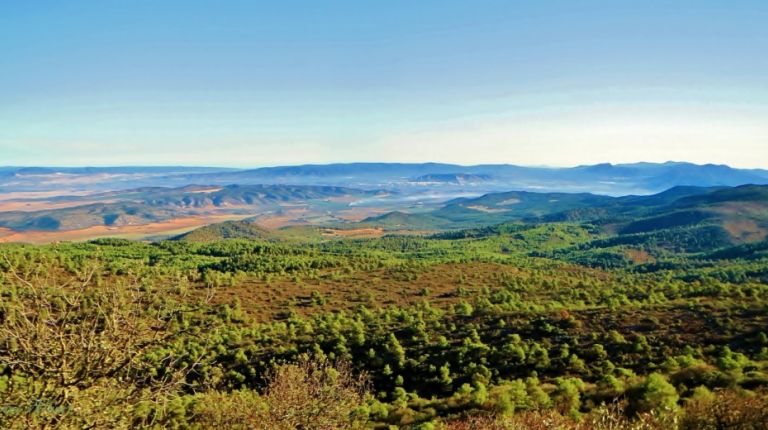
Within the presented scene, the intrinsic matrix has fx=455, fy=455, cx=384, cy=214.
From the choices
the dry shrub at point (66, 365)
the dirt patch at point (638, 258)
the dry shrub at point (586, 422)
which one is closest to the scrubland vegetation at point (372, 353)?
the dry shrub at point (66, 365)

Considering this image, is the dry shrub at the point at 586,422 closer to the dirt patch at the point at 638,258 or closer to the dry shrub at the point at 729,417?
the dry shrub at the point at 729,417

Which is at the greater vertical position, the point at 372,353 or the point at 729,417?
the point at 729,417

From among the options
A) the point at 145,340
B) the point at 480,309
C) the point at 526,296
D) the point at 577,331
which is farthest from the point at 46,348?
the point at 526,296

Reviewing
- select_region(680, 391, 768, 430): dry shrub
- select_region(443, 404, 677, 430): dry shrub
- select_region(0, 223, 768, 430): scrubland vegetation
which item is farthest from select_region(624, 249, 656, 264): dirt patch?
select_region(680, 391, 768, 430): dry shrub

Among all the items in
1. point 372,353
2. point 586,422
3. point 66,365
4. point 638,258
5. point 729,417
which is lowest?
point 638,258

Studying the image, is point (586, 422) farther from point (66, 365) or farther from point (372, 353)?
point (372, 353)

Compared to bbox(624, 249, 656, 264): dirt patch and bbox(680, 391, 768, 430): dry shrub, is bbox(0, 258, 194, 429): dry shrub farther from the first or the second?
bbox(624, 249, 656, 264): dirt patch

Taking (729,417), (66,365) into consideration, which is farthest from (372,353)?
(66,365)

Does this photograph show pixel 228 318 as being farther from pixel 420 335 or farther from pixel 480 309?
pixel 480 309
